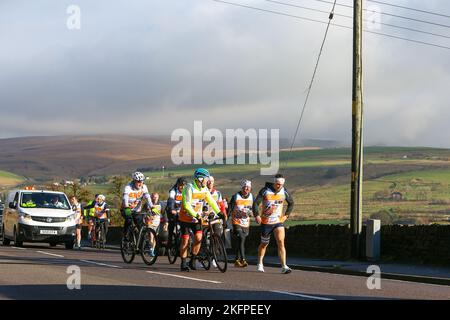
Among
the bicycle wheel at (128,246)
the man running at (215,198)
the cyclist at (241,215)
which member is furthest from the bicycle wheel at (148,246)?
Result: the cyclist at (241,215)

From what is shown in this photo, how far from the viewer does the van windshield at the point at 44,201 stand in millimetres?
32188

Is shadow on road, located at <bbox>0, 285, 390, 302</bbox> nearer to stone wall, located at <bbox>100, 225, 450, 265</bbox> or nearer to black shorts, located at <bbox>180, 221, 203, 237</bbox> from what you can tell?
black shorts, located at <bbox>180, 221, 203, 237</bbox>

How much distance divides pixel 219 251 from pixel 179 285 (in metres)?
3.87

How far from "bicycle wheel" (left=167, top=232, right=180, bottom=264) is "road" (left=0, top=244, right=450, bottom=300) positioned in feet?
3.16

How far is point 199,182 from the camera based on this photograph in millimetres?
18656

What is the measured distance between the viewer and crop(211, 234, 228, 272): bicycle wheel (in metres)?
18.6

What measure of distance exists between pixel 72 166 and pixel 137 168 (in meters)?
24.9

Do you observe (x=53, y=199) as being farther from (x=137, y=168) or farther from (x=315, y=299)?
(x=137, y=168)

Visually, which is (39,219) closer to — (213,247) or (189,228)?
(189,228)

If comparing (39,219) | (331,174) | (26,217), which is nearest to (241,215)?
(39,219)

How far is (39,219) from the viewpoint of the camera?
31.3 meters

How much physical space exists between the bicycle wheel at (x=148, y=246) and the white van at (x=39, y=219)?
11.5 m

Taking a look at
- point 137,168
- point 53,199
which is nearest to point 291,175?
point 137,168

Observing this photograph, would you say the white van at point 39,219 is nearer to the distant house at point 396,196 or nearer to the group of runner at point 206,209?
the group of runner at point 206,209
